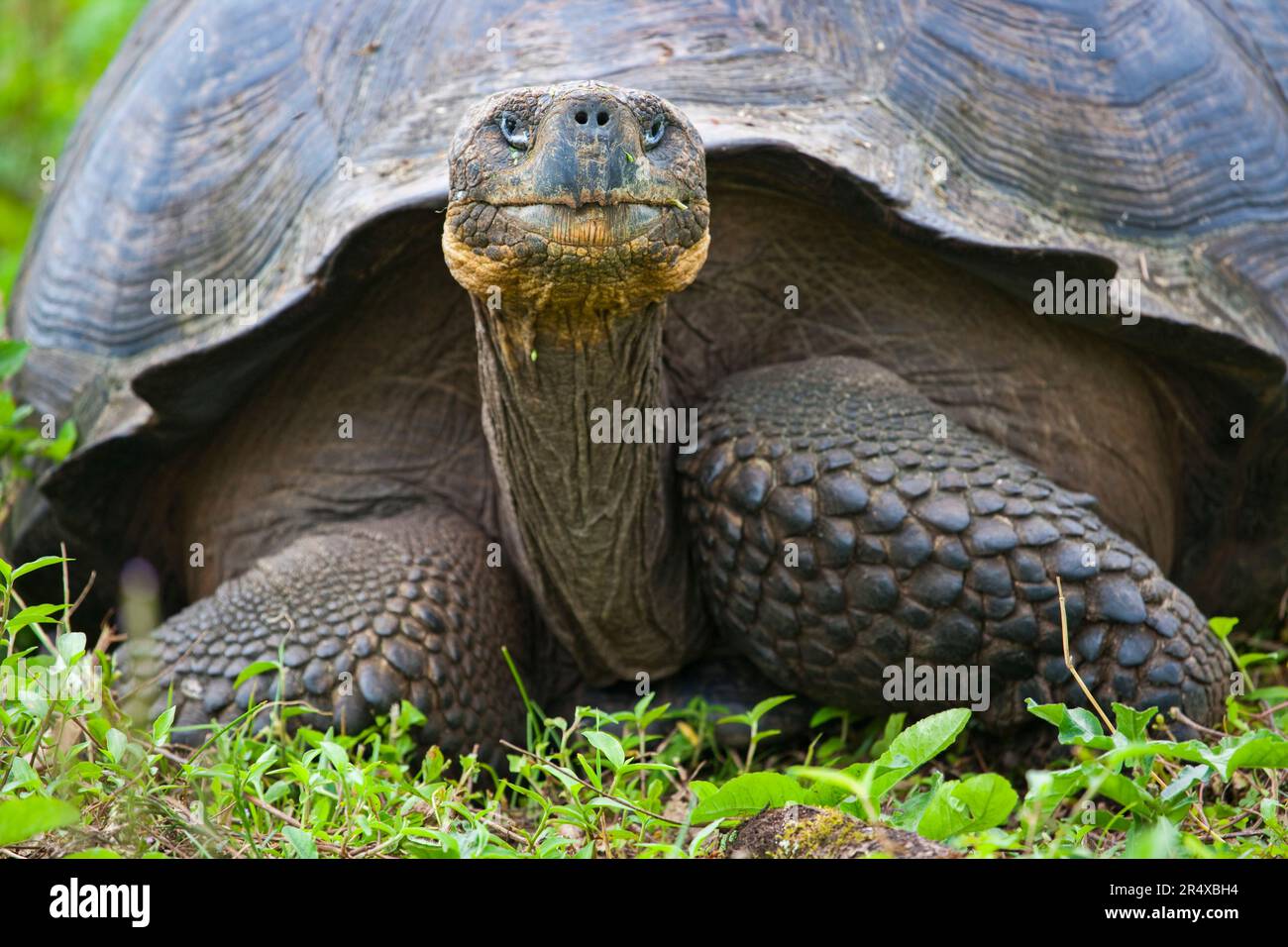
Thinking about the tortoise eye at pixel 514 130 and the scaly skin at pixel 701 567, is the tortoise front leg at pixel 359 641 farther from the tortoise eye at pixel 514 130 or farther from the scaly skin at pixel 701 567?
the tortoise eye at pixel 514 130

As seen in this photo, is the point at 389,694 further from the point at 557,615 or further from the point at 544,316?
the point at 544,316

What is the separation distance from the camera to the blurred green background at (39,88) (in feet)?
25.3

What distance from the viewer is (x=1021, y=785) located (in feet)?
10.5

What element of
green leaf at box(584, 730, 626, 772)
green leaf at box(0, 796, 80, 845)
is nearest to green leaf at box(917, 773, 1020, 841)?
green leaf at box(584, 730, 626, 772)

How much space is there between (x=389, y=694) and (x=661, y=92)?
56.2 inches

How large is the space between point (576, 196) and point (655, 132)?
0.23m

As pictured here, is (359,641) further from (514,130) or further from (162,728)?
(514,130)

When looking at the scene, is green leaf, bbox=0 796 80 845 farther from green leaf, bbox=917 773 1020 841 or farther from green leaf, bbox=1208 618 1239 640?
green leaf, bbox=1208 618 1239 640

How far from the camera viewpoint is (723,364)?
11.8 ft

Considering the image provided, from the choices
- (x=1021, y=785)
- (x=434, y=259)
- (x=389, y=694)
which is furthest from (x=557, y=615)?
(x=1021, y=785)

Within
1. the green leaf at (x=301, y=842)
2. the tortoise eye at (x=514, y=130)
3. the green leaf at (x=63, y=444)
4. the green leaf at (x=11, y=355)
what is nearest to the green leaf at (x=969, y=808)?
the green leaf at (x=301, y=842)

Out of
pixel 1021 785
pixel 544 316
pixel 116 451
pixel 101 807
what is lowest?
pixel 1021 785
